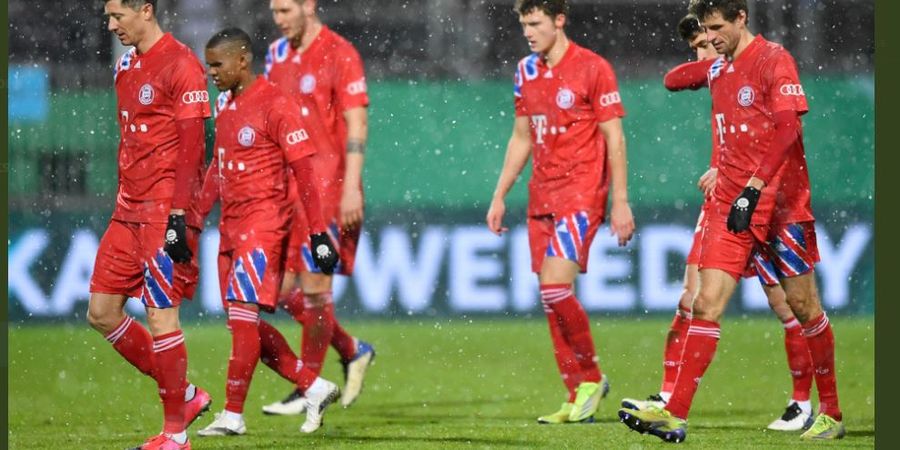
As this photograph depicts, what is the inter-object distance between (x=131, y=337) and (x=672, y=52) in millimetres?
8281

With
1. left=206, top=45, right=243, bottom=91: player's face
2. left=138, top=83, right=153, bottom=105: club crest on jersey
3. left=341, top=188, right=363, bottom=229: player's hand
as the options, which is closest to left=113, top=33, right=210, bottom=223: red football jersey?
left=138, top=83, right=153, bottom=105: club crest on jersey

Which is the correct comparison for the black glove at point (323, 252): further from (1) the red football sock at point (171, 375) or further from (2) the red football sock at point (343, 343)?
(2) the red football sock at point (343, 343)

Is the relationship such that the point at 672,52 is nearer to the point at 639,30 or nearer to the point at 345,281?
the point at 639,30

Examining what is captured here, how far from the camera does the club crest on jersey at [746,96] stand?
739 centimetres

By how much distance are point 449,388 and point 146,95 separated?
3.88m

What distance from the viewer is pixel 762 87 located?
7348 millimetres

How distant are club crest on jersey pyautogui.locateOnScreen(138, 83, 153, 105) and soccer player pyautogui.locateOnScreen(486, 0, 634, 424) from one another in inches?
84.9

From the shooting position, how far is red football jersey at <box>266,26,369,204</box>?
30.3 feet

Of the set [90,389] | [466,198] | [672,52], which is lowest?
[90,389]

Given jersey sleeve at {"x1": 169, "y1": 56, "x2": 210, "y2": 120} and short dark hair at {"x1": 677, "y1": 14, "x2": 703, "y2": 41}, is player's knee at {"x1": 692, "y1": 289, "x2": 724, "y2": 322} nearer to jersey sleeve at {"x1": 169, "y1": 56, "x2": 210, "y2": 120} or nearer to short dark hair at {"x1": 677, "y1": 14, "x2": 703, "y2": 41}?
short dark hair at {"x1": 677, "y1": 14, "x2": 703, "y2": 41}

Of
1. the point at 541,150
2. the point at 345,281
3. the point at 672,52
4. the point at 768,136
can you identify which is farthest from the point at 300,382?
the point at 672,52

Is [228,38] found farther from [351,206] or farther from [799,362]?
[799,362]

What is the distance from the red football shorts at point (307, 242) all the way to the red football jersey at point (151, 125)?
1.81 meters

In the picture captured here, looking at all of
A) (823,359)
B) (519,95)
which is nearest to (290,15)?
(519,95)
